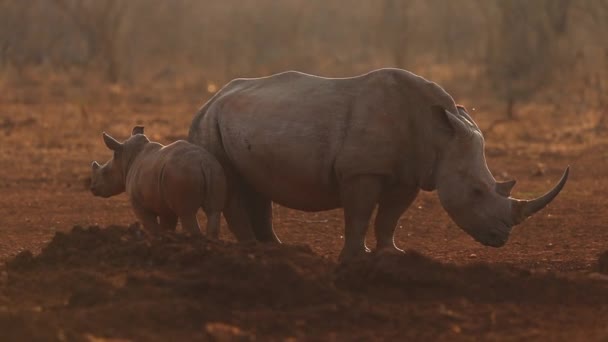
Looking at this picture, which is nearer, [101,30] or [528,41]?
[528,41]

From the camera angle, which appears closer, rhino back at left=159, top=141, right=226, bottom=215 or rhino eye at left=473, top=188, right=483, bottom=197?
rhino eye at left=473, top=188, right=483, bottom=197

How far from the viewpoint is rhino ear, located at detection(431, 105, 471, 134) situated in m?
8.02

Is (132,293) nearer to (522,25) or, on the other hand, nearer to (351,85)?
(351,85)

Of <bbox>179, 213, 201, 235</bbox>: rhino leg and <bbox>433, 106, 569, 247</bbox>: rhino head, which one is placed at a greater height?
<bbox>433, 106, 569, 247</bbox>: rhino head

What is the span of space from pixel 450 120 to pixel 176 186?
1.81 meters

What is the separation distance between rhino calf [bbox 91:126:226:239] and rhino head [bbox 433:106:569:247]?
1.50 m

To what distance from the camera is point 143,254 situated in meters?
7.38

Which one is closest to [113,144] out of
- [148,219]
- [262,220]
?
[148,219]

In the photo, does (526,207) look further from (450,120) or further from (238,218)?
→ (238,218)

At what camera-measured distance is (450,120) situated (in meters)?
8.02

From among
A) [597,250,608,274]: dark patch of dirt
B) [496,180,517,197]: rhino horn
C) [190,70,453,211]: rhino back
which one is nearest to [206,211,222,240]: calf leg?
[190,70,453,211]: rhino back

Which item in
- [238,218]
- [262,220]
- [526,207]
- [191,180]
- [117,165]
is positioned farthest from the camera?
[117,165]

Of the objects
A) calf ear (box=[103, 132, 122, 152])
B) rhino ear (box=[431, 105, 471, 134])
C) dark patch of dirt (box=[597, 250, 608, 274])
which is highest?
rhino ear (box=[431, 105, 471, 134])

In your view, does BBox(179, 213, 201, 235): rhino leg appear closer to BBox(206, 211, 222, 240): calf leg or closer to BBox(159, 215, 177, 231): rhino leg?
BBox(206, 211, 222, 240): calf leg
